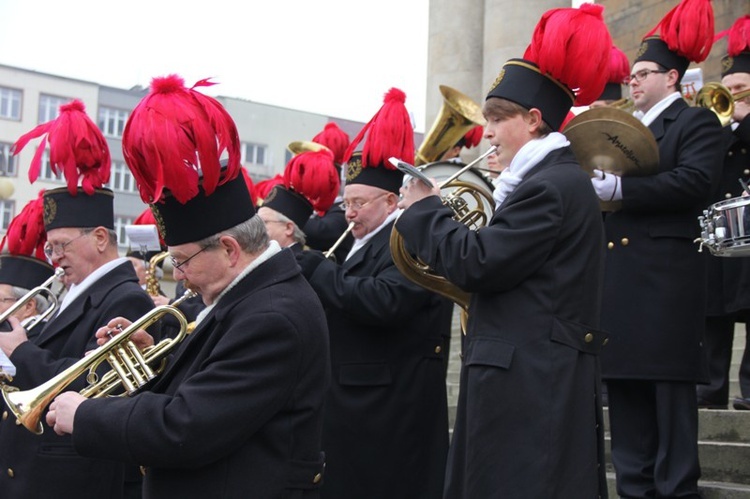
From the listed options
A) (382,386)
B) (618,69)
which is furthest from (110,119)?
(382,386)

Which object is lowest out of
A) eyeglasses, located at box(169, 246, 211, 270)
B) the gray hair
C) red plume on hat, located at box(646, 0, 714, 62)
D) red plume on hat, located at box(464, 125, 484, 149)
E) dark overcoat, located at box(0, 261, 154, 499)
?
dark overcoat, located at box(0, 261, 154, 499)

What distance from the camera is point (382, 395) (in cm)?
628

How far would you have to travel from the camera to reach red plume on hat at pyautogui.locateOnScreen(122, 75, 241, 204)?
391 centimetres

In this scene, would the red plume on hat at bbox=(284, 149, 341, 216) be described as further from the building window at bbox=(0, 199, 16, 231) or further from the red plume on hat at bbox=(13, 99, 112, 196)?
the building window at bbox=(0, 199, 16, 231)

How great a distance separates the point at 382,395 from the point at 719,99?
317 cm

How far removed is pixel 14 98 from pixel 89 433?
51.1 m

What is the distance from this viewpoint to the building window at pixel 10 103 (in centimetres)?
5162

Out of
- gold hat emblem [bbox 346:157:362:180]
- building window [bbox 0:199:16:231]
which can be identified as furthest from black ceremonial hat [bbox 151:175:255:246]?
building window [bbox 0:199:16:231]

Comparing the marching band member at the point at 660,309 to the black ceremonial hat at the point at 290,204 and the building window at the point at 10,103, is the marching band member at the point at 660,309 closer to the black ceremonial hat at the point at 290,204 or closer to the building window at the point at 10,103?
the black ceremonial hat at the point at 290,204

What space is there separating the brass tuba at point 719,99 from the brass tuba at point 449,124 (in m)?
1.55

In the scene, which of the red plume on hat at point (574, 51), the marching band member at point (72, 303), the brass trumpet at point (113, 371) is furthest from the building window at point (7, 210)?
the red plume on hat at point (574, 51)

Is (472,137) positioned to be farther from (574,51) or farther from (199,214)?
(199,214)

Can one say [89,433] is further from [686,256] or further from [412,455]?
[686,256]

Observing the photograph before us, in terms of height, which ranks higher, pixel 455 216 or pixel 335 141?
pixel 335 141
